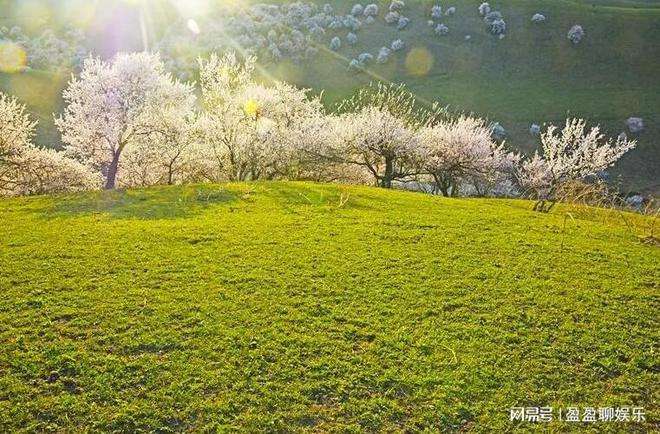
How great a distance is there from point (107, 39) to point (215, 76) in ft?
370

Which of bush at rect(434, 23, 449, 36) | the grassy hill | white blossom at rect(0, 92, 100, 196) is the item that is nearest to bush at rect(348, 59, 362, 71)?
bush at rect(434, 23, 449, 36)

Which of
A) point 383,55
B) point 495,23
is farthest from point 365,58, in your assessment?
point 495,23

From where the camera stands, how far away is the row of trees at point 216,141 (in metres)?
37.8

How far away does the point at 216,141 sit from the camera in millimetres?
41844

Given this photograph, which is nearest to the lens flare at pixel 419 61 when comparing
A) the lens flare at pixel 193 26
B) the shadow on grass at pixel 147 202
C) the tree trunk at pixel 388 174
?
the lens flare at pixel 193 26

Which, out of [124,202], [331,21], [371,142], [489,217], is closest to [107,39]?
[331,21]

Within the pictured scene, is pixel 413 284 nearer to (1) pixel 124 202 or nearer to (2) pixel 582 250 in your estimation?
(2) pixel 582 250

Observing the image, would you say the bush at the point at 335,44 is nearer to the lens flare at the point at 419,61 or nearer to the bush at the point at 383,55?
the bush at the point at 383,55

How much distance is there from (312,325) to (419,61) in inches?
4786

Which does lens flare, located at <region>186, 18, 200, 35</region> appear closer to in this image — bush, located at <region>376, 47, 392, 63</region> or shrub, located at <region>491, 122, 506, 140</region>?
bush, located at <region>376, 47, 392, 63</region>

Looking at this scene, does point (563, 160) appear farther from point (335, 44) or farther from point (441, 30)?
point (335, 44)

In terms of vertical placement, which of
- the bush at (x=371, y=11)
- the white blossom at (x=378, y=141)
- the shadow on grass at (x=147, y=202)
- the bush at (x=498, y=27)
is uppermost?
the bush at (x=371, y=11)

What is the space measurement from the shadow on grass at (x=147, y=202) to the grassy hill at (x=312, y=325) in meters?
1.32

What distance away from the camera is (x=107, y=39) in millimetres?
137875
